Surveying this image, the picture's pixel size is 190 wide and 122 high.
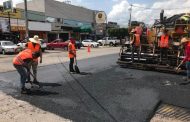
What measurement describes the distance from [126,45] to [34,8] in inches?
1497

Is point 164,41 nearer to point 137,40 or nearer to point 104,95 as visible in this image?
point 137,40

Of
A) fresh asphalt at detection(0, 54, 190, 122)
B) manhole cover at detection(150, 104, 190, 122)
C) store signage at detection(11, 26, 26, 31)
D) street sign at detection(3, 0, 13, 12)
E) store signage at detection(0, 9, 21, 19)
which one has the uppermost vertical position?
street sign at detection(3, 0, 13, 12)

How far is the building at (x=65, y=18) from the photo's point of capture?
48.0 m

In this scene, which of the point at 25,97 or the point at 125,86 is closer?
the point at 25,97

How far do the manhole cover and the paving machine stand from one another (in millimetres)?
4819

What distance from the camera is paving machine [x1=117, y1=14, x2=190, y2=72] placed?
12.1 metres

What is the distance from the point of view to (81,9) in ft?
198

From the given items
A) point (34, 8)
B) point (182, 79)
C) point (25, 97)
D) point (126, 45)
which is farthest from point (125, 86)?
point (34, 8)

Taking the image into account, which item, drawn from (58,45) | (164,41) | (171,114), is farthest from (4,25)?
(171,114)

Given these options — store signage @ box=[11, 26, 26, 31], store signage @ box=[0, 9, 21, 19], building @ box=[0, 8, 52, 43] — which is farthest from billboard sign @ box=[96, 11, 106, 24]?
store signage @ box=[0, 9, 21, 19]

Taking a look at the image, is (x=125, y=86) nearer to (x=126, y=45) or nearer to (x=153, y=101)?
(x=153, y=101)

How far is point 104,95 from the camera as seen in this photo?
8102 mm

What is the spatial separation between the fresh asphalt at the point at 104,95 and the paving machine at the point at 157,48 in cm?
79

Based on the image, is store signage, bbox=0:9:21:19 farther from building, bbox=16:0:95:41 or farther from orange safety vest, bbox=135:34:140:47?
orange safety vest, bbox=135:34:140:47
